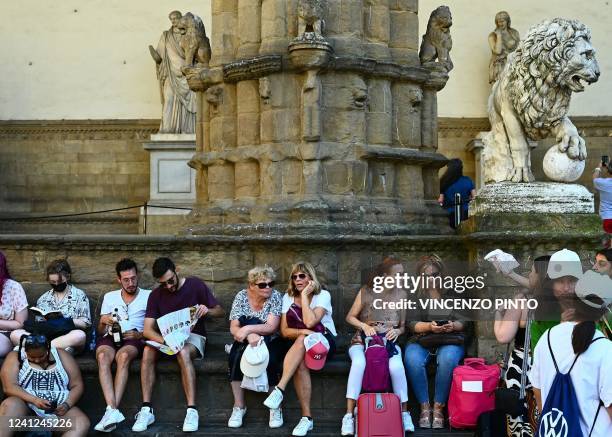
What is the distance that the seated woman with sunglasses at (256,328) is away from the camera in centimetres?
811

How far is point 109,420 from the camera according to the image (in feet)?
26.0

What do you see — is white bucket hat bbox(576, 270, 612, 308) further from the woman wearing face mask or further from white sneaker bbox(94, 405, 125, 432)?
the woman wearing face mask

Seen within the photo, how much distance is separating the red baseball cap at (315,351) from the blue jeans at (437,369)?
25.0 inches

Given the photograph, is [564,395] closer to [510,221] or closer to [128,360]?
[510,221]

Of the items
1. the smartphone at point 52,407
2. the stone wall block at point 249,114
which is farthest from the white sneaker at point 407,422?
the stone wall block at point 249,114

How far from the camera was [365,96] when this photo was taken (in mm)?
9750

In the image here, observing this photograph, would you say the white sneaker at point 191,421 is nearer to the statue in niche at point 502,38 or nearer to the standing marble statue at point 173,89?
the standing marble statue at point 173,89

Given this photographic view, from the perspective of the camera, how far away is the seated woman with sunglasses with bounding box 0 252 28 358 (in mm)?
8625

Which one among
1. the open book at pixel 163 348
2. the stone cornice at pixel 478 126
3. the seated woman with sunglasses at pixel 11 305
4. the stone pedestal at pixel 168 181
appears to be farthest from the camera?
the stone cornice at pixel 478 126

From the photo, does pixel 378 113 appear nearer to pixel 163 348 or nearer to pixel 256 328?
pixel 256 328

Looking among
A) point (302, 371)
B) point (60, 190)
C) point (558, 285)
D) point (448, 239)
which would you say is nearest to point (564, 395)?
point (558, 285)

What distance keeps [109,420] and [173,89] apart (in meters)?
11.0

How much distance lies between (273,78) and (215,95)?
2.46ft

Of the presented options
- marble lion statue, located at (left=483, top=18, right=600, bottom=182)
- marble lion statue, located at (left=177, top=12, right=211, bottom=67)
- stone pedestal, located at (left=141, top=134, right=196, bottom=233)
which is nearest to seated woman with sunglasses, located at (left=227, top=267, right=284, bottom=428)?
marble lion statue, located at (left=483, top=18, right=600, bottom=182)
